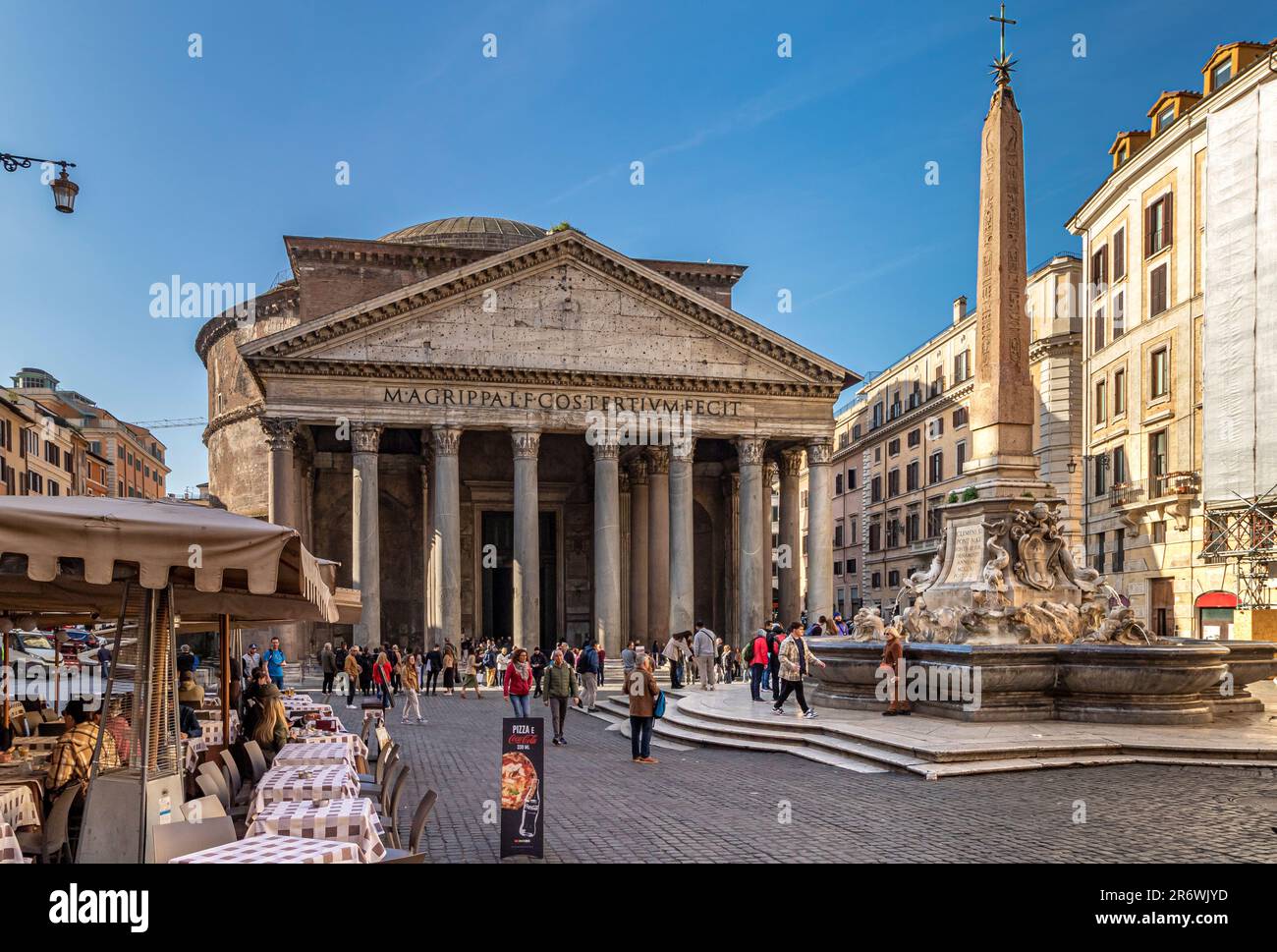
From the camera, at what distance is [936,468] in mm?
49719

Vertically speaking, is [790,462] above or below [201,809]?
above

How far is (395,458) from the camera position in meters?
38.8

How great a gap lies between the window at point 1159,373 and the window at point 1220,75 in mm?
7379

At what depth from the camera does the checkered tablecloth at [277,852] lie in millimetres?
5086

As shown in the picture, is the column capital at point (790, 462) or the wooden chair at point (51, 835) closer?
the wooden chair at point (51, 835)

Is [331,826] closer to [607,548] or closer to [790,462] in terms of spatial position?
[607,548]

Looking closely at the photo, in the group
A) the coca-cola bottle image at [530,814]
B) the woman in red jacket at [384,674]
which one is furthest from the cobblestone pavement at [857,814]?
the woman in red jacket at [384,674]

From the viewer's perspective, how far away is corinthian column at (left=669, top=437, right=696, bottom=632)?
33031 mm

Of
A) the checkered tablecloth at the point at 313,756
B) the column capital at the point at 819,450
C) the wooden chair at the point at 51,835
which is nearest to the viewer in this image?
the wooden chair at the point at 51,835

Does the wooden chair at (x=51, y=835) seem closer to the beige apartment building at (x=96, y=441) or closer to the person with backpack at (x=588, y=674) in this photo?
the person with backpack at (x=588, y=674)

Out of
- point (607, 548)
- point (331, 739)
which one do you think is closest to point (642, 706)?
point (331, 739)

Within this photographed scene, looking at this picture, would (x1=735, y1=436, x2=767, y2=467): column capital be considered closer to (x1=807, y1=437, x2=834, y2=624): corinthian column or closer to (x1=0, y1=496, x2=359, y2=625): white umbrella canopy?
A: (x1=807, y1=437, x2=834, y2=624): corinthian column

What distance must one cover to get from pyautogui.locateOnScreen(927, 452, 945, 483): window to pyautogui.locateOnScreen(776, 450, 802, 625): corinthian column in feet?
44.4

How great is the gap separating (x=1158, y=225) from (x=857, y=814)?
92.4 ft
